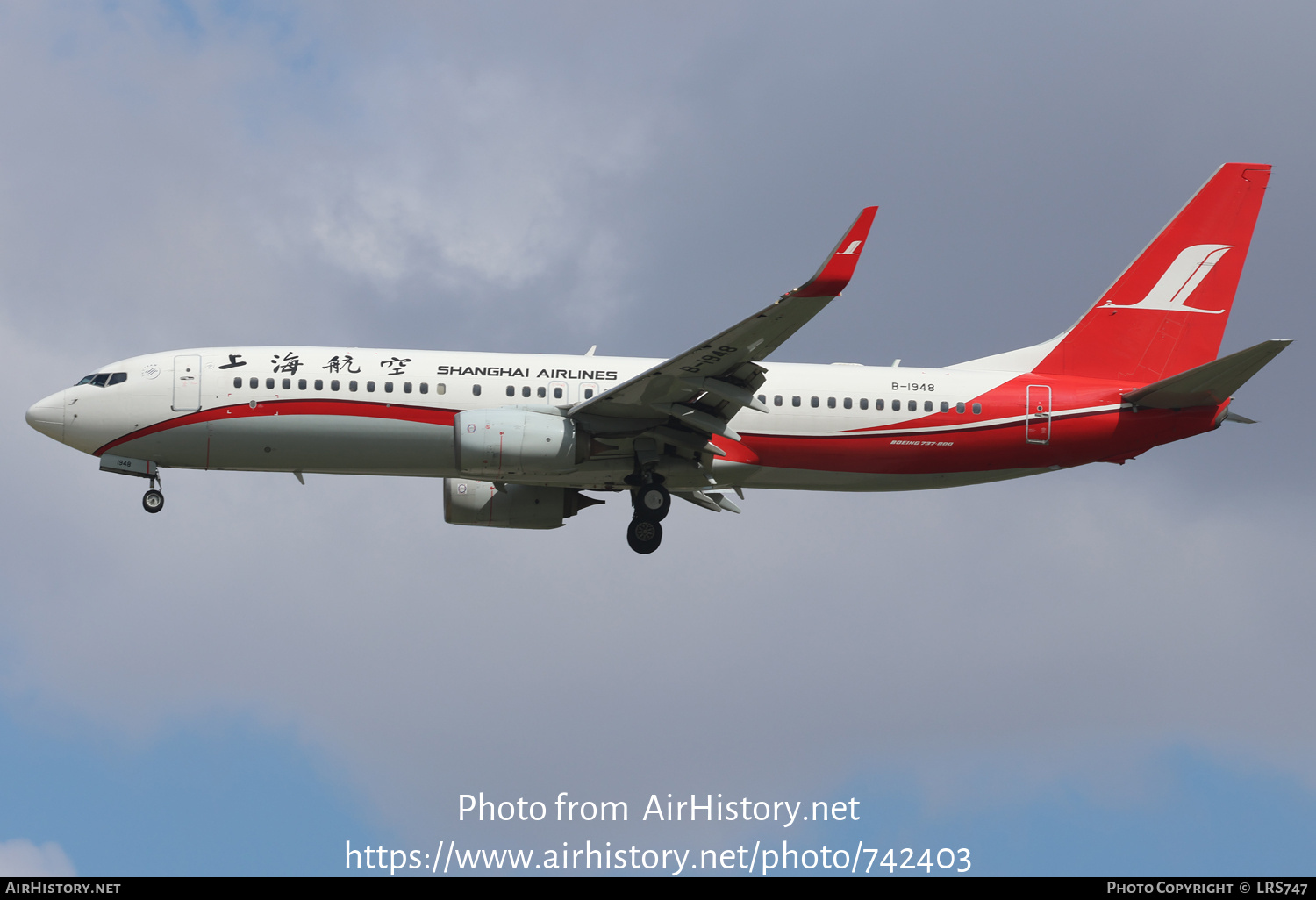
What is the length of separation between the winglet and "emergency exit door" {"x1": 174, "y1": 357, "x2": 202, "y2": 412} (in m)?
15.1

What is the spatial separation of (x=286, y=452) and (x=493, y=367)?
17.7ft

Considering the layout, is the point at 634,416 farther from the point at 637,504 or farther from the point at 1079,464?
the point at 1079,464

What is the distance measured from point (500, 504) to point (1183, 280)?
20.0m

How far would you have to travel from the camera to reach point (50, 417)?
35.1 metres

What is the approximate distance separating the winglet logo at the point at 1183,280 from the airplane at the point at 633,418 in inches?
106

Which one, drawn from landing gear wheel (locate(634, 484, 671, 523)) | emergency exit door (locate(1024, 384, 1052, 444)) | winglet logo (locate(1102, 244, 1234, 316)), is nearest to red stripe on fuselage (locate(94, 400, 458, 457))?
landing gear wheel (locate(634, 484, 671, 523))

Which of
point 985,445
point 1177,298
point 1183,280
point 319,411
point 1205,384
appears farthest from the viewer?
point 1183,280

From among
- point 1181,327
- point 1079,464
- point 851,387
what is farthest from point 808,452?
point 1181,327

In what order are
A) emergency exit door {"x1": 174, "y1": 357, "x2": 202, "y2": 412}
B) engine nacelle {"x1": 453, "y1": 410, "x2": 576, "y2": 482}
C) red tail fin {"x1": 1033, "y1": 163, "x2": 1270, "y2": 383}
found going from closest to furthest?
engine nacelle {"x1": 453, "y1": 410, "x2": 576, "y2": 482}
emergency exit door {"x1": 174, "y1": 357, "x2": 202, "y2": 412}
red tail fin {"x1": 1033, "y1": 163, "x2": 1270, "y2": 383}

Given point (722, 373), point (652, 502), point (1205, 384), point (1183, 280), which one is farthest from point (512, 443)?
point (1183, 280)

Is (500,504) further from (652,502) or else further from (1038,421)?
(1038,421)

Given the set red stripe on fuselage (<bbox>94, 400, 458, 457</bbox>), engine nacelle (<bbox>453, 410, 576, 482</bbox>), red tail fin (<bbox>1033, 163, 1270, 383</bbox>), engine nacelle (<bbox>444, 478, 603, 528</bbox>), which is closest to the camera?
engine nacelle (<bbox>453, 410, 576, 482</bbox>)

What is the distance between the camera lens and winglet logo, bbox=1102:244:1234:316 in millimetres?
39469

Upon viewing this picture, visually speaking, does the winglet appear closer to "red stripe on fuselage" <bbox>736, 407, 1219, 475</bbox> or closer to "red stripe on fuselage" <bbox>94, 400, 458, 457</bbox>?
"red stripe on fuselage" <bbox>736, 407, 1219, 475</bbox>
